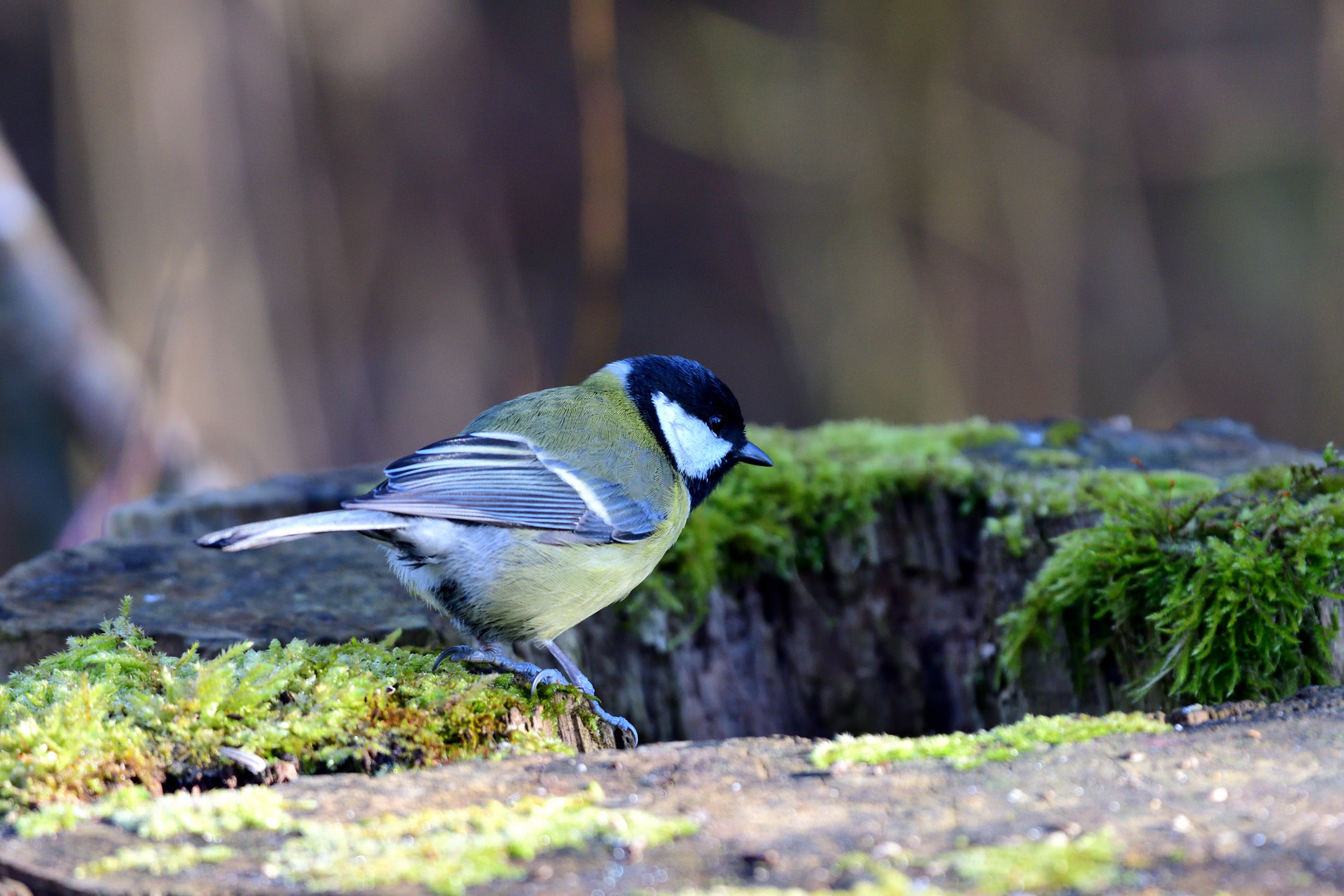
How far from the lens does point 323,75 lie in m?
5.86

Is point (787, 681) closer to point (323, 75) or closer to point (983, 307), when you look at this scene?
point (983, 307)

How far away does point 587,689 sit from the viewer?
7.14 feet

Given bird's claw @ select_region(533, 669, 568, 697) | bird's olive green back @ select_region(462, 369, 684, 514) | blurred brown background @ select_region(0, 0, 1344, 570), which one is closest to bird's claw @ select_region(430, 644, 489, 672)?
bird's claw @ select_region(533, 669, 568, 697)

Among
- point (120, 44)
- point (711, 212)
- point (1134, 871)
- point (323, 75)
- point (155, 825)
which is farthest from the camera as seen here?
point (711, 212)

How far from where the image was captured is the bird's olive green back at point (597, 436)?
7.75 ft

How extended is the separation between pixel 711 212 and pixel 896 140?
1.38 metres

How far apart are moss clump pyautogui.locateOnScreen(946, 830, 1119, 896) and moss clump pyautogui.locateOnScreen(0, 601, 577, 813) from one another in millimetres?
733

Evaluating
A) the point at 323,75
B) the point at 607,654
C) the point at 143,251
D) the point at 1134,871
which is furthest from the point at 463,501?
the point at 323,75

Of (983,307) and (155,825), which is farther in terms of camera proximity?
(983,307)

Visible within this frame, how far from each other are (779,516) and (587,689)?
898mm

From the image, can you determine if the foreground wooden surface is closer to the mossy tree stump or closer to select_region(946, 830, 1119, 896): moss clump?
select_region(946, 830, 1119, 896): moss clump

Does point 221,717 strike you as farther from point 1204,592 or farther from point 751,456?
point 1204,592

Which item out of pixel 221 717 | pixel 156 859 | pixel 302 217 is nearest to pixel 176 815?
pixel 156 859

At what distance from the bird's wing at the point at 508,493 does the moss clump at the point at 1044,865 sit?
4.03 feet
